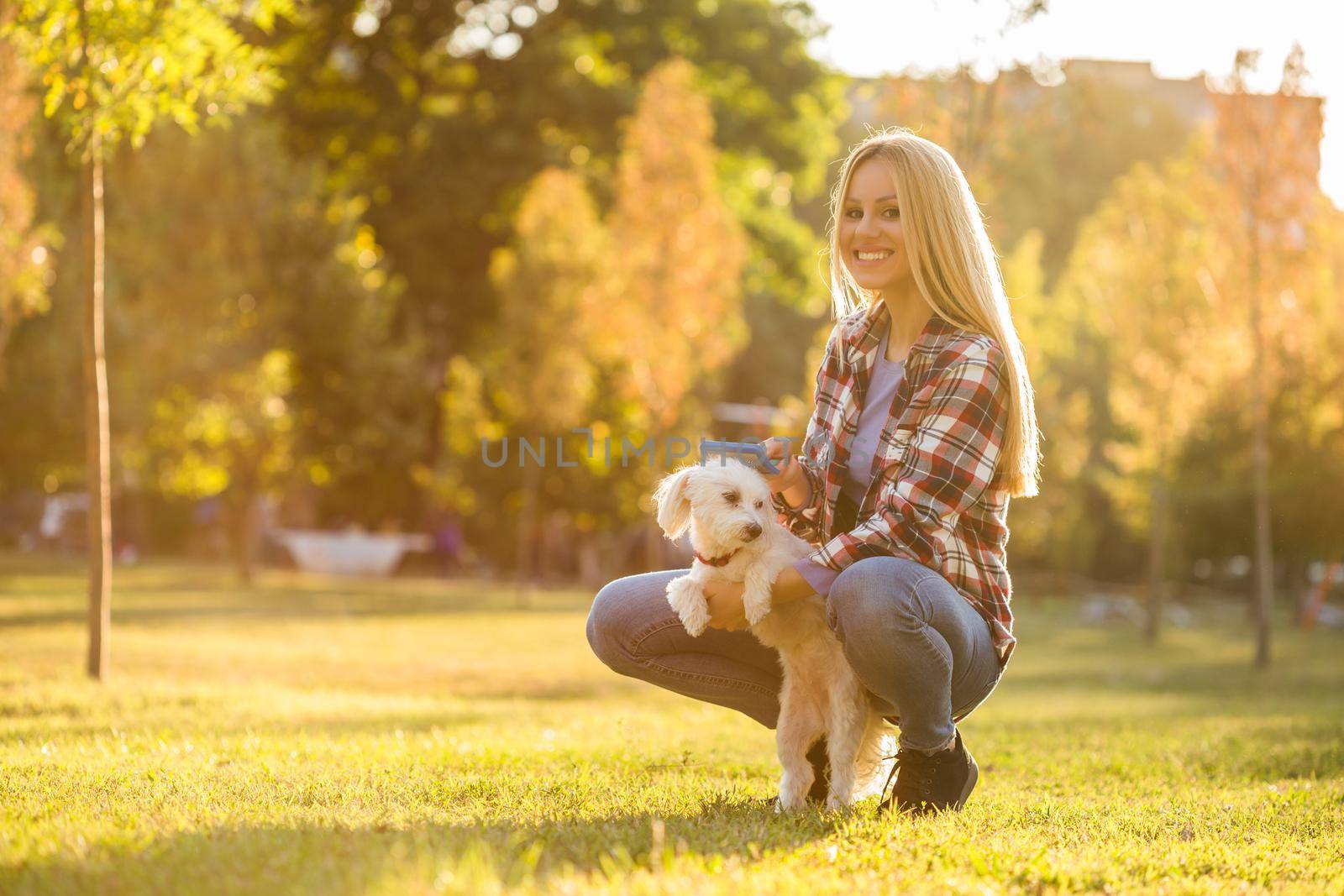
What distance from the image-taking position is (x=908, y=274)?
4.45 metres

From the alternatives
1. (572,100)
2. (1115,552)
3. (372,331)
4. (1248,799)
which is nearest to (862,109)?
(1115,552)

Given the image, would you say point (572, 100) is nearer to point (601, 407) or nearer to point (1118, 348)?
point (601, 407)

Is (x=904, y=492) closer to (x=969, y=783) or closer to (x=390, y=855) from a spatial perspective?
(x=969, y=783)

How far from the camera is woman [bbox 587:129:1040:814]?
3958mm

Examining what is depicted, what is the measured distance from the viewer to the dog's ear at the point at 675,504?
4406mm

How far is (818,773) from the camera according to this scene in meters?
4.38

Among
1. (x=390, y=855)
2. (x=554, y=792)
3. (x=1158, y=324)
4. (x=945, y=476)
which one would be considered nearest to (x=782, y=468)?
(x=945, y=476)

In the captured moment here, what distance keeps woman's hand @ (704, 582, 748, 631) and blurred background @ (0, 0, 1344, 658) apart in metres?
9.22

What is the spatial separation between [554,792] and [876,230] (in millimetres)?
2132

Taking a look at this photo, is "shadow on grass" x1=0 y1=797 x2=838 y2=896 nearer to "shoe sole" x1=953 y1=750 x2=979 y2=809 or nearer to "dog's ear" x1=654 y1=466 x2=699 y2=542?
"shoe sole" x1=953 y1=750 x2=979 y2=809

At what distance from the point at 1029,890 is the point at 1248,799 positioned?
2.32 m

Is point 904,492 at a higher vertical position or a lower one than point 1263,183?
lower

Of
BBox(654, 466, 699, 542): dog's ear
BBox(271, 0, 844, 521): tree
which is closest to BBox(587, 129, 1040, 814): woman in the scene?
BBox(654, 466, 699, 542): dog's ear

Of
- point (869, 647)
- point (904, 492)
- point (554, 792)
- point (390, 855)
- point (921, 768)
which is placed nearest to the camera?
point (390, 855)
